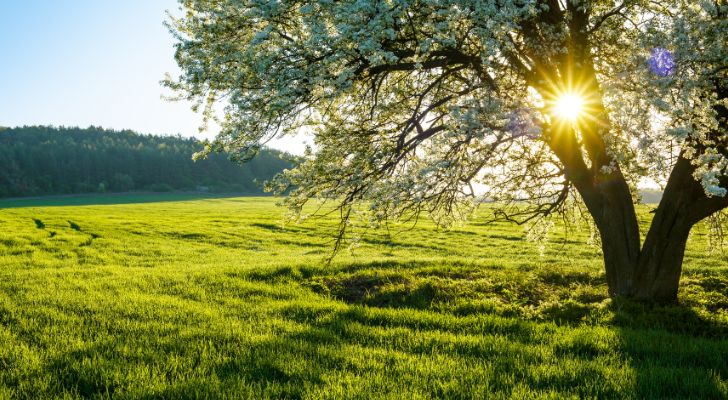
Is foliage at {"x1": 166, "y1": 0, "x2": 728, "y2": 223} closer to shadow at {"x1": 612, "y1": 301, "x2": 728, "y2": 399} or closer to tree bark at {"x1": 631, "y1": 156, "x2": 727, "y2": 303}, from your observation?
tree bark at {"x1": 631, "y1": 156, "x2": 727, "y2": 303}

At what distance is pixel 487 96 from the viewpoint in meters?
10.4

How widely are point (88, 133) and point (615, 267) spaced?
217 metres

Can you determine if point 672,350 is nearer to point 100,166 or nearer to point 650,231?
point 650,231

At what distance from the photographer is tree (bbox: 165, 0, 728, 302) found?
28.1 ft

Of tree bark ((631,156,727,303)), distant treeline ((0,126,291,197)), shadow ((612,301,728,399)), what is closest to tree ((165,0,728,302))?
tree bark ((631,156,727,303))

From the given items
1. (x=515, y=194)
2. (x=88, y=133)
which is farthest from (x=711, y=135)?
(x=88, y=133)

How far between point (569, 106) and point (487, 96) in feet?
7.28

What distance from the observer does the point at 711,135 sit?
9.30 metres

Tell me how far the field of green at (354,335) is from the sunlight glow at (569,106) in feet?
14.5

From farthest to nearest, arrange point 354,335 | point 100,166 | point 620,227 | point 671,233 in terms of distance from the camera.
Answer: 1. point 100,166
2. point 620,227
3. point 671,233
4. point 354,335

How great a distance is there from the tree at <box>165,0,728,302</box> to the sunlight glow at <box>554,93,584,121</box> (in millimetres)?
30

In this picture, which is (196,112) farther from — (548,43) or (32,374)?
(548,43)

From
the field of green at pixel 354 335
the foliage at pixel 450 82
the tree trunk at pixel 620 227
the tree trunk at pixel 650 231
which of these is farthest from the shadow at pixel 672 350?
the foliage at pixel 450 82

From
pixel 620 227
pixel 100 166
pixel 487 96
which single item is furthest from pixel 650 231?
pixel 100 166
